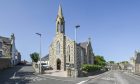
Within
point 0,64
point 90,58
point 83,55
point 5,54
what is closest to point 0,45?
point 5,54

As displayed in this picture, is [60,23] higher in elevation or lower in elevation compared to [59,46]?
higher

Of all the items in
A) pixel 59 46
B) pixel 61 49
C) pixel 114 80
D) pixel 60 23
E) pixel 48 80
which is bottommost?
pixel 114 80

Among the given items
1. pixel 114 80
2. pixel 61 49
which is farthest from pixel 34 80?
pixel 61 49

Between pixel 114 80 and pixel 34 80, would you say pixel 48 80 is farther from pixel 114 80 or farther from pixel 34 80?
pixel 114 80

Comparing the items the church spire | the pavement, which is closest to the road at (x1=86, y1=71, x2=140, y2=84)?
the pavement

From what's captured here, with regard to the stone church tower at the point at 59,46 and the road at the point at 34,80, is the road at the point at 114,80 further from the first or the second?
the stone church tower at the point at 59,46

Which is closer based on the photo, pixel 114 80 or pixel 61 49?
pixel 114 80

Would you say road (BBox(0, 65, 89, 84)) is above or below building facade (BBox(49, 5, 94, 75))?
below

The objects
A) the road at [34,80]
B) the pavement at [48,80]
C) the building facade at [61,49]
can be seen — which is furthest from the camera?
the building facade at [61,49]

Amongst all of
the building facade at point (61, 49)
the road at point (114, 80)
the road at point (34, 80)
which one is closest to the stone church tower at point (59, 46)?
the building facade at point (61, 49)

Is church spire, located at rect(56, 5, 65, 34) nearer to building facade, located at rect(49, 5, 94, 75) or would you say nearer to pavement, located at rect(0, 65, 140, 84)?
building facade, located at rect(49, 5, 94, 75)

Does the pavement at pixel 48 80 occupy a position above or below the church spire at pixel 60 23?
below

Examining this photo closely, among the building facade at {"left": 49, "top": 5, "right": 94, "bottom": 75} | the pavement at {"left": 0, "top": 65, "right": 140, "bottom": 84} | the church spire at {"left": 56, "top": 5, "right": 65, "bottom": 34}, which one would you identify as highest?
the church spire at {"left": 56, "top": 5, "right": 65, "bottom": 34}

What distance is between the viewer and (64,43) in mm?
71812
